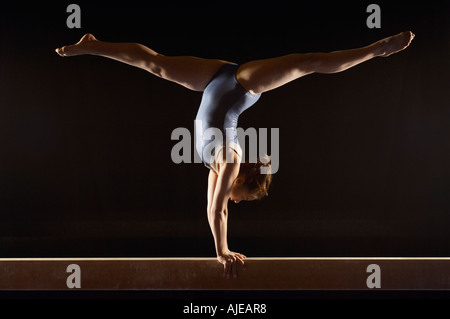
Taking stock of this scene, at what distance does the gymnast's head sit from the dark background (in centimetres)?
114

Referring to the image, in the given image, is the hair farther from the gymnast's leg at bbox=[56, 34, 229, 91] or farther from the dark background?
the dark background

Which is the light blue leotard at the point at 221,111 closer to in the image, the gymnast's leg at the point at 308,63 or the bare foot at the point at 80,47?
the gymnast's leg at the point at 308,63

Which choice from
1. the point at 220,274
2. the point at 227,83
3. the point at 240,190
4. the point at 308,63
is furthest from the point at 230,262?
the point at 308,63

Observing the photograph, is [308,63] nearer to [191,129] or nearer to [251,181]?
[251,181]

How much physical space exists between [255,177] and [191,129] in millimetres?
1233

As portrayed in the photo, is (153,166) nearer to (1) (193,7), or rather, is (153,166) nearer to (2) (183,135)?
(2) (183,135)

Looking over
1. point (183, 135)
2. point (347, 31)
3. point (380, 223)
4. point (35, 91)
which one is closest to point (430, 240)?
point (380, 223)

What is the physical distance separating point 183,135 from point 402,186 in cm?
184

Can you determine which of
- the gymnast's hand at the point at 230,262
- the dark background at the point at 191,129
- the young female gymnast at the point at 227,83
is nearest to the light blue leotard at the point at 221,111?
the young female gymnast at the point at 227,83

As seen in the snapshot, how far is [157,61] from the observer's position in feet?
9.01

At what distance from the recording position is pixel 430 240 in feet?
12.9

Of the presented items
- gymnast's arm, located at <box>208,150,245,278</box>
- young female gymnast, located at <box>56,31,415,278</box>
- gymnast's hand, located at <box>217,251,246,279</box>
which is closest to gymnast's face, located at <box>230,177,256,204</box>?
young female gymnast, located at <box>56,31,415,278</box>

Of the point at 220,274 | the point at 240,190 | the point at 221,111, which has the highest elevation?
the point at 221,111

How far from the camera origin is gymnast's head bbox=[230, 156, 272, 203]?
2797 millimetres
